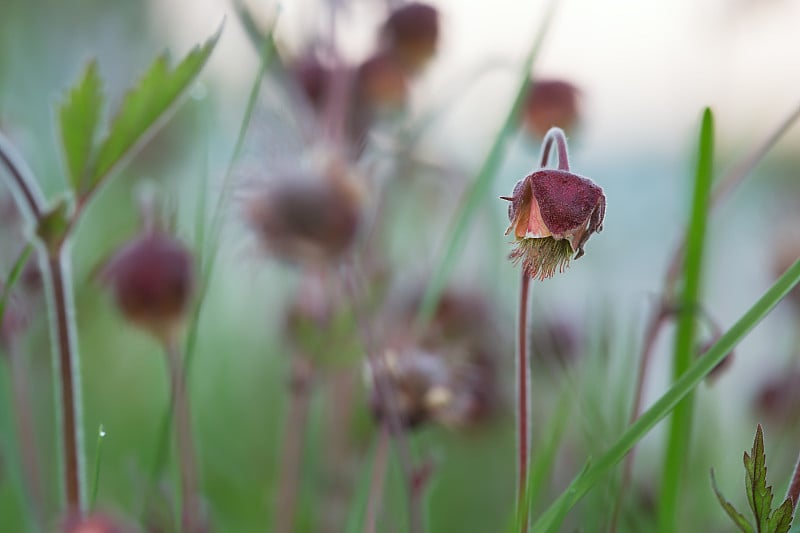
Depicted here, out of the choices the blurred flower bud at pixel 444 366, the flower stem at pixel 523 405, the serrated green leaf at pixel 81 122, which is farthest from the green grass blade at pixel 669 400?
the serrated green leaf at pixel 81 122

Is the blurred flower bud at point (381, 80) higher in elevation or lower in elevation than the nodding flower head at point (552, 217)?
higher

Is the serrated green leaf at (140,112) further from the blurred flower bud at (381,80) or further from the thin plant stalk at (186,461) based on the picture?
the blurred flower bud at (381,80)

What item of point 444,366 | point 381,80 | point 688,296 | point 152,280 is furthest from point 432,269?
point 688,296

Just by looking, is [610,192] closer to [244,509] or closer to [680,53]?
[680,53]

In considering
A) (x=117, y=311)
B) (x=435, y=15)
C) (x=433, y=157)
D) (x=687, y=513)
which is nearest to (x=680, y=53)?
(x=433, y=157)

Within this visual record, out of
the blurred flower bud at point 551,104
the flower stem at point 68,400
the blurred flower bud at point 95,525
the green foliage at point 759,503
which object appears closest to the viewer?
the blurred flower bud at point 95,525

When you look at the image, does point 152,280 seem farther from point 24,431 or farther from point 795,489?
point 795,489

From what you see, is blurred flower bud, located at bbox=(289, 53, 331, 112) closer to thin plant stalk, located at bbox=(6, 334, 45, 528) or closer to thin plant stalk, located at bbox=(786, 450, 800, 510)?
thin plant stalk, located at bbox=(6, 334, 45, 528)
